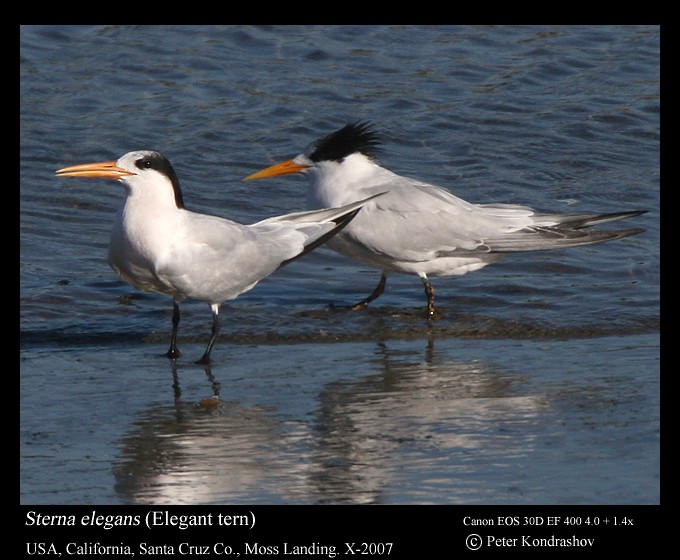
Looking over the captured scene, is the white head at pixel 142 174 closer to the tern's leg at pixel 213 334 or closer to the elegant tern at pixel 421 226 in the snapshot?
the tern's leg at pixel 213 334

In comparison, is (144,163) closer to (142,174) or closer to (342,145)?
A: (142,174)

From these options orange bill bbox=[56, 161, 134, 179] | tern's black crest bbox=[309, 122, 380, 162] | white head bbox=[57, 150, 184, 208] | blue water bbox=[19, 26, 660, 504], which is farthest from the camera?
tern's black crest bbox=[309, 122, 380, 162]

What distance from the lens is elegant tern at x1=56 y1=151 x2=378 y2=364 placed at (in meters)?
5.65

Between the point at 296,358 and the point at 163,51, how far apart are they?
240 inches

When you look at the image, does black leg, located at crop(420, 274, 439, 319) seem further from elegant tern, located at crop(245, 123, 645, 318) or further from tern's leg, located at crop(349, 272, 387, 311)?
tern's leg, located at crop(349, 272, 387, 311)

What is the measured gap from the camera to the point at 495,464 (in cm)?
436

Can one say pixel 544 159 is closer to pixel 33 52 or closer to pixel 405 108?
→ pixel 405 108

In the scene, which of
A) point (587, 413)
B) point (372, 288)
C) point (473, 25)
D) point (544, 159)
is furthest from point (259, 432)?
point (473, 25)

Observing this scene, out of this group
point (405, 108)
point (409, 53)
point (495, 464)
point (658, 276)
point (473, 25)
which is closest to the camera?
point (495, 464)

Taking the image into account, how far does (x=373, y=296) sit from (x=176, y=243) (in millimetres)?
1639

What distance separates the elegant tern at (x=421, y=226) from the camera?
22.5 ft

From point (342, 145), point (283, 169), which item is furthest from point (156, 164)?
point (342, 145)

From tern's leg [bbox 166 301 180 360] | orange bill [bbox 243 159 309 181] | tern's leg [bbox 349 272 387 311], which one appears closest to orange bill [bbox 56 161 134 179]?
tern's leg [bbox 166 301 180 360]

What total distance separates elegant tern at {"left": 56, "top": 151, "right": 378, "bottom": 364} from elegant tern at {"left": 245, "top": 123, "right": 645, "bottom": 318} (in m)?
0.72
